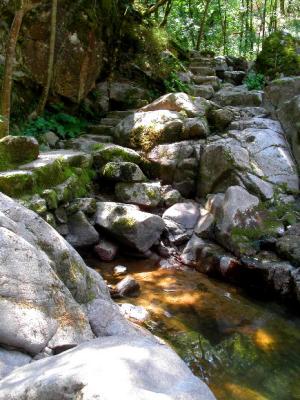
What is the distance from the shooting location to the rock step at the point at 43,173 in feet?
19.7

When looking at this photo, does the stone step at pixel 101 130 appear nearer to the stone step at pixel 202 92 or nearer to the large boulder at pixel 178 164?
the large boulder at pixel 178 164

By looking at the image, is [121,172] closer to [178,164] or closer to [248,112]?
[178,164]

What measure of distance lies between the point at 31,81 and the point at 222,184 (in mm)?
4803

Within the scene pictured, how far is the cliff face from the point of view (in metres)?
9.24

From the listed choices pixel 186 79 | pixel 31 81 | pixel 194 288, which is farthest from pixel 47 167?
pixel 186 79

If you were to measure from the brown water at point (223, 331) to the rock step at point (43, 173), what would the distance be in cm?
138

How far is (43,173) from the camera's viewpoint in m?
6.48

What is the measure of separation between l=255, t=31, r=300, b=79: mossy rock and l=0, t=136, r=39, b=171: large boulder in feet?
27.5

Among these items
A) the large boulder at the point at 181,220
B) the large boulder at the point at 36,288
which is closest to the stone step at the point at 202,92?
the large boulder at the point at 181,220

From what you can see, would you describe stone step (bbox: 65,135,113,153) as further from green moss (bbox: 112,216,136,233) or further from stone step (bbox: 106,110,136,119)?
green moss (bbox: 112,216,136,233)

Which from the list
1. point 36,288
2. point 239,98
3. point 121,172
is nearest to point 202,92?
point 239,98

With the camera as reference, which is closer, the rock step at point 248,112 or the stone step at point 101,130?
the rock step at point 248,112

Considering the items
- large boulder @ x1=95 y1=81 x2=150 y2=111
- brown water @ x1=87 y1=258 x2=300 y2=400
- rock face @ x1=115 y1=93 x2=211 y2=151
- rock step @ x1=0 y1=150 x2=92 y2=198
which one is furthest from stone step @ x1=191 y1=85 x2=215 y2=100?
brown water @ x1=87 y1=258 x2=300 y2=400

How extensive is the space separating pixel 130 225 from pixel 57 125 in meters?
3.73
